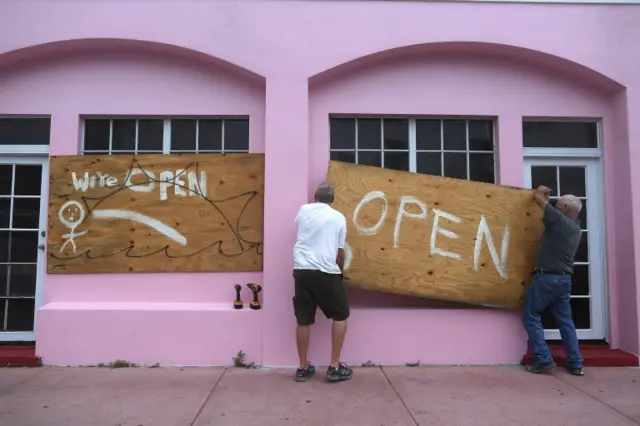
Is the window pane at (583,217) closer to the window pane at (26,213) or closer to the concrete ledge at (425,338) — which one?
the concrete ledge at (425,338)

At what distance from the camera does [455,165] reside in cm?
532

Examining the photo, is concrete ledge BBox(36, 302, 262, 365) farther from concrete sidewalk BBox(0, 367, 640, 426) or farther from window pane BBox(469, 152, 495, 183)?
window pane BBox(469, 152, 495, 183)

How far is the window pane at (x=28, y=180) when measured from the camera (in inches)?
206

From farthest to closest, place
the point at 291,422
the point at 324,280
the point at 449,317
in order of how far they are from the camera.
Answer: the point at 449,317
the point at 324,280
the point at 291,422

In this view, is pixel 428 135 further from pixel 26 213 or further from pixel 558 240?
pixel 26 213

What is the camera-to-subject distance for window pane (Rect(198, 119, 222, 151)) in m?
5.26

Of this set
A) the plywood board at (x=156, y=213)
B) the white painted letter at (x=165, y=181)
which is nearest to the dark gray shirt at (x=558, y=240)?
the plywood board at (x=156, y=213)

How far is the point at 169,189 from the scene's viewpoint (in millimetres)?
5039

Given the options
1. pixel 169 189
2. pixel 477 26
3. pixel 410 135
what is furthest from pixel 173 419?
pixel 477 26

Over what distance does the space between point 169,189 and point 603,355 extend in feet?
15.7

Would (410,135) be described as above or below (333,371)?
above

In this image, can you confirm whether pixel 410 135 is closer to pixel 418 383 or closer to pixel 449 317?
pixel 449 317

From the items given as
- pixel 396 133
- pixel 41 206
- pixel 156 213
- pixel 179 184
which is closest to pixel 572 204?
pixel 396 133

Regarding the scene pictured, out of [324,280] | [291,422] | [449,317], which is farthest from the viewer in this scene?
[449,317]
